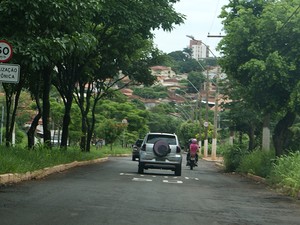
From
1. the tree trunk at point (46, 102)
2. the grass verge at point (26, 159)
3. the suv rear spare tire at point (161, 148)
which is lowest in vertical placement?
the grass verge at point (26, 159)

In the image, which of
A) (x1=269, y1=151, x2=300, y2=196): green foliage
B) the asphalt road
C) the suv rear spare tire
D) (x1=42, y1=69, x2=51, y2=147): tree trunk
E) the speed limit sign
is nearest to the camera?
the asphalt road

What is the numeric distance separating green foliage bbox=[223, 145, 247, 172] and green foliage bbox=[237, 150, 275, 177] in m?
1.65

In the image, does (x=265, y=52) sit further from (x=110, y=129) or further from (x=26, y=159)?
(x=110, y=129)

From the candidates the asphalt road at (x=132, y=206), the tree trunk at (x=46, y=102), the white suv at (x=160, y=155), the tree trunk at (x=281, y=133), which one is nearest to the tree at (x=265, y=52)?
the tree trunk at (x=281, y=133)

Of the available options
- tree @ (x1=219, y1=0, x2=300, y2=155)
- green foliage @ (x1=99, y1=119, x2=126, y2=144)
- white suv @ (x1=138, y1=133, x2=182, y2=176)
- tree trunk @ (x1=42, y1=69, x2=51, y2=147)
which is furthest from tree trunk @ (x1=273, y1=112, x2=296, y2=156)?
green foliage @ (x1=99, y1=119, x2=126, y2=144)

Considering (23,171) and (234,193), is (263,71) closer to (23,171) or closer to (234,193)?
(234,193)

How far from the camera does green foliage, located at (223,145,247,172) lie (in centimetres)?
2938

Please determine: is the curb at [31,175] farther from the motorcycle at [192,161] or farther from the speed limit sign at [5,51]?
the motorcycle at [192,161]

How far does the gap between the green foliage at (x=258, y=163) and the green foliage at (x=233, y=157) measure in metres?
1.65

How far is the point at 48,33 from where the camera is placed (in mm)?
14711

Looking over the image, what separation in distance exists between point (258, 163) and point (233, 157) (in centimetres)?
598

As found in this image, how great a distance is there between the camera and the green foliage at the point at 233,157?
2938 centimetres

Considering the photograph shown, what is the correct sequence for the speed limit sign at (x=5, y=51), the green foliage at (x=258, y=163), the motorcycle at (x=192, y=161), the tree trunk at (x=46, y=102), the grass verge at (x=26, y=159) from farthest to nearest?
the motorcycle at (x=192, y=161)
the tree trunk at (x=46, y=102)
the green foliage at (x=258, y=163)
the grass verge at (x=26, y=159)
the speed limit sign at (x=5, y=51)

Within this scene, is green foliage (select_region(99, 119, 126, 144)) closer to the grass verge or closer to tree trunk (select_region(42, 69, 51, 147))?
tree trunk (select_region(42, 69, 51, 147))
